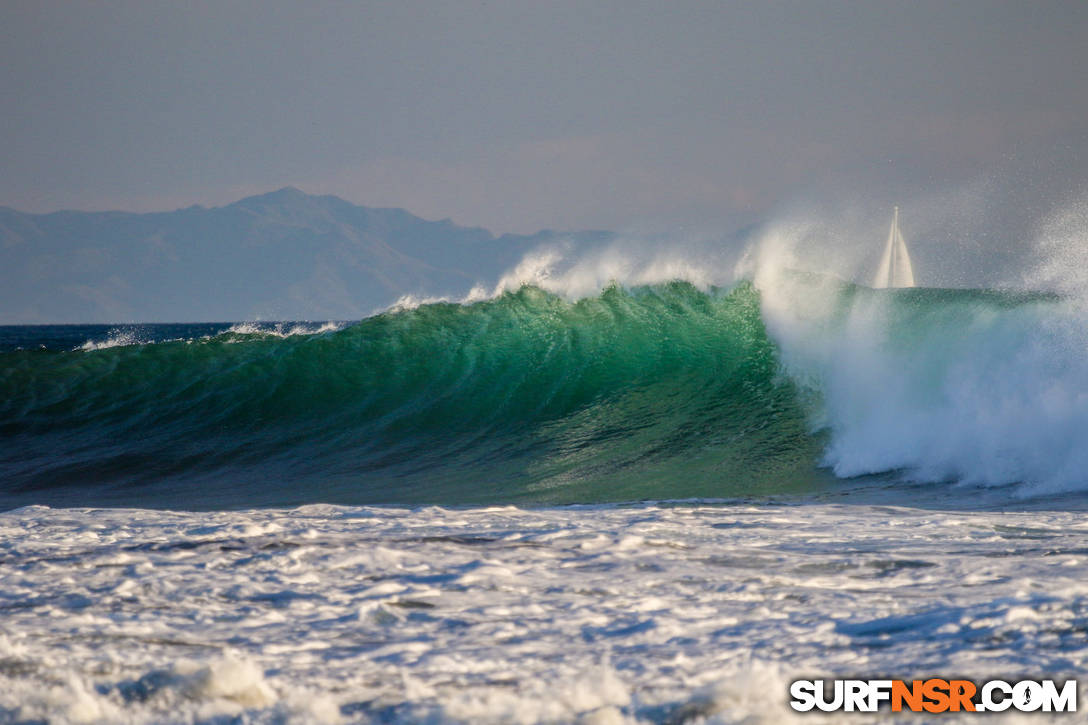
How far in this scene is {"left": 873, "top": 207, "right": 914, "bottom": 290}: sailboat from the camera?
33000 millimetres

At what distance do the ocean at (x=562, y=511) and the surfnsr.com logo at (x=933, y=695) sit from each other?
0.27 ft

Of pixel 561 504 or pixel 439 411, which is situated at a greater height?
pixel 439 411

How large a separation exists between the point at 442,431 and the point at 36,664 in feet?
28.3

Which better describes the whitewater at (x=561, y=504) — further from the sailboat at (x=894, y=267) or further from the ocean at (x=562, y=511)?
the sailboat at (x=894, y=267)

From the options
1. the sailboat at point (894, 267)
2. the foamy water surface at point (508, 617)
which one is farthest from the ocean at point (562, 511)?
the sailboat at point (894, 267)

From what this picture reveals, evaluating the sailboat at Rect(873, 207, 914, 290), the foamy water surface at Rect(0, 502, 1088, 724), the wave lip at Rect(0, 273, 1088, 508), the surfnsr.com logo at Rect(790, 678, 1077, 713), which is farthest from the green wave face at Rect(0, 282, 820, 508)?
the sailboat at Rect(873, 207, 914, 290)

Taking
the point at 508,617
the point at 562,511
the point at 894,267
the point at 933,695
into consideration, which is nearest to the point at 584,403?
the point at 562,511

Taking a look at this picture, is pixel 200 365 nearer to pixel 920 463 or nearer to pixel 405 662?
pixel 920 463

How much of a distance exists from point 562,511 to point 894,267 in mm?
29809

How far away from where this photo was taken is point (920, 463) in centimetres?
809

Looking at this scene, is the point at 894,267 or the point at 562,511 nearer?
the point at 562,511

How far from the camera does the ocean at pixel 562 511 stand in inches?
105

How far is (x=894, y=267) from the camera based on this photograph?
33.4m

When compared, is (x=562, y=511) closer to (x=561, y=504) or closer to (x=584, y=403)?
(x=561, y=504)
